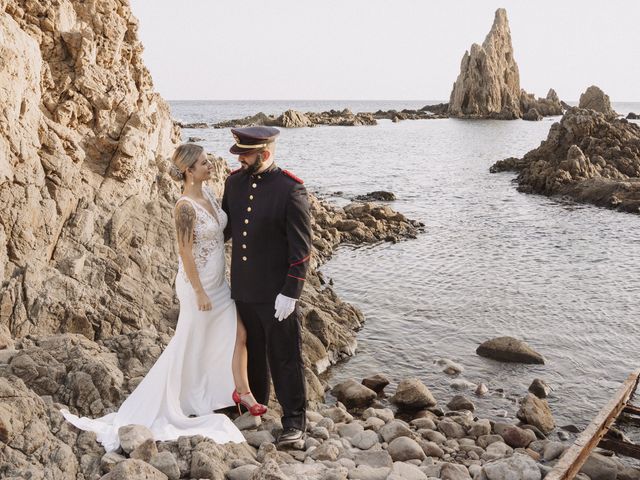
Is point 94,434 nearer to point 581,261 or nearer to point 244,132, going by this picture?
point 244,132

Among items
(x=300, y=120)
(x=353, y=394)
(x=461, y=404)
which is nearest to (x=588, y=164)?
(x=461, y=404)

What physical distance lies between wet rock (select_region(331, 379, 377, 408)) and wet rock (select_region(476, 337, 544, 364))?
9.96 feet

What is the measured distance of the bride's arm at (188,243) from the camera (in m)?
5.59

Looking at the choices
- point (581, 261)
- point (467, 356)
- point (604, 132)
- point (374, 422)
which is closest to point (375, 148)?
point (604, 132)

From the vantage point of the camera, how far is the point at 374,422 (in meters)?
7.82

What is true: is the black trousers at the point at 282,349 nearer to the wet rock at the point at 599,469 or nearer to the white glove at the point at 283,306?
the white glove at the point at 283,306

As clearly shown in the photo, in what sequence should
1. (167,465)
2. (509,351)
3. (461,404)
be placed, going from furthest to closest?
(509,351), (461,404), (167,465)

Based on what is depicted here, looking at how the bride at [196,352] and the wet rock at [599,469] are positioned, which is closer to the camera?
the bride at [196,352]

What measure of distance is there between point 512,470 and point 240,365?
111 inches

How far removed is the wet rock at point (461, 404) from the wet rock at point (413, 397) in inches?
11.2

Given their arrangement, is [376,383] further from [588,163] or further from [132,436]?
[588,163]

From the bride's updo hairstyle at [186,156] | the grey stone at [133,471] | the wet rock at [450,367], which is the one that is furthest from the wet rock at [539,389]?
the grey stone at [133,471]

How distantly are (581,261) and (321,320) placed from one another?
1107cm

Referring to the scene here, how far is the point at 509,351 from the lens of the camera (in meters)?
11.6
